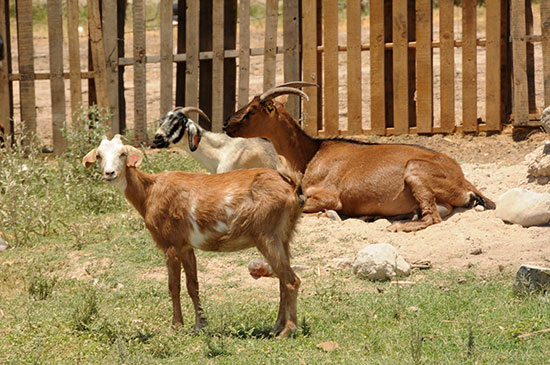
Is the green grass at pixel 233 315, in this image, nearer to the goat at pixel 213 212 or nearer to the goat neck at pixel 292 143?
the goat at pixel 213 212

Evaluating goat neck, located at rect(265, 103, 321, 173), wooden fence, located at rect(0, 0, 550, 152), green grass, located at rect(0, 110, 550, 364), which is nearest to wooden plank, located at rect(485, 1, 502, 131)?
wooden fence, located at rect(0, 0, 550, 152)

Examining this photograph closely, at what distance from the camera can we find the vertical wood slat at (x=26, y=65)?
14.5 metres

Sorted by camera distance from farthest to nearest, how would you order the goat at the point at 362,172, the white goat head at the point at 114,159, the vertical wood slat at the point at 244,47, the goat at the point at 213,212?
the vertical wood slat at the point at 244,47 → the goat at the point at 362,172 → the white goat head at the point at 114,159 → the goat at the point at 213,212

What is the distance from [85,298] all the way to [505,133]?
7752 millimetres

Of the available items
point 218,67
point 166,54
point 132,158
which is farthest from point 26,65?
point 132,158

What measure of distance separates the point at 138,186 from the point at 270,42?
6.76 meters

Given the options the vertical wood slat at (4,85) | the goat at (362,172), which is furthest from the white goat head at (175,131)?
the vertical wood slat at (4,85)

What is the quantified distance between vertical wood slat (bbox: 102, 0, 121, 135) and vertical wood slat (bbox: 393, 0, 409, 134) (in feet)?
15.1

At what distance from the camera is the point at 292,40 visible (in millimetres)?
13102

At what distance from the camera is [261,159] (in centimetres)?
1059

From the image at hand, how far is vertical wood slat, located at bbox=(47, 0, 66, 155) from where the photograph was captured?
14430mm

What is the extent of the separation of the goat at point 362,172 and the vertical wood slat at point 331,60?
99.3 inches

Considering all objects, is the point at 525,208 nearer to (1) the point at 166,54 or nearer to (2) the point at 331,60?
(2) the point at 331,60

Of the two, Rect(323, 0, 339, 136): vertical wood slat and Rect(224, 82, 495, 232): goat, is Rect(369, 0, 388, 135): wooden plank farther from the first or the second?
Rect(224, 82, 495, 232): goat
